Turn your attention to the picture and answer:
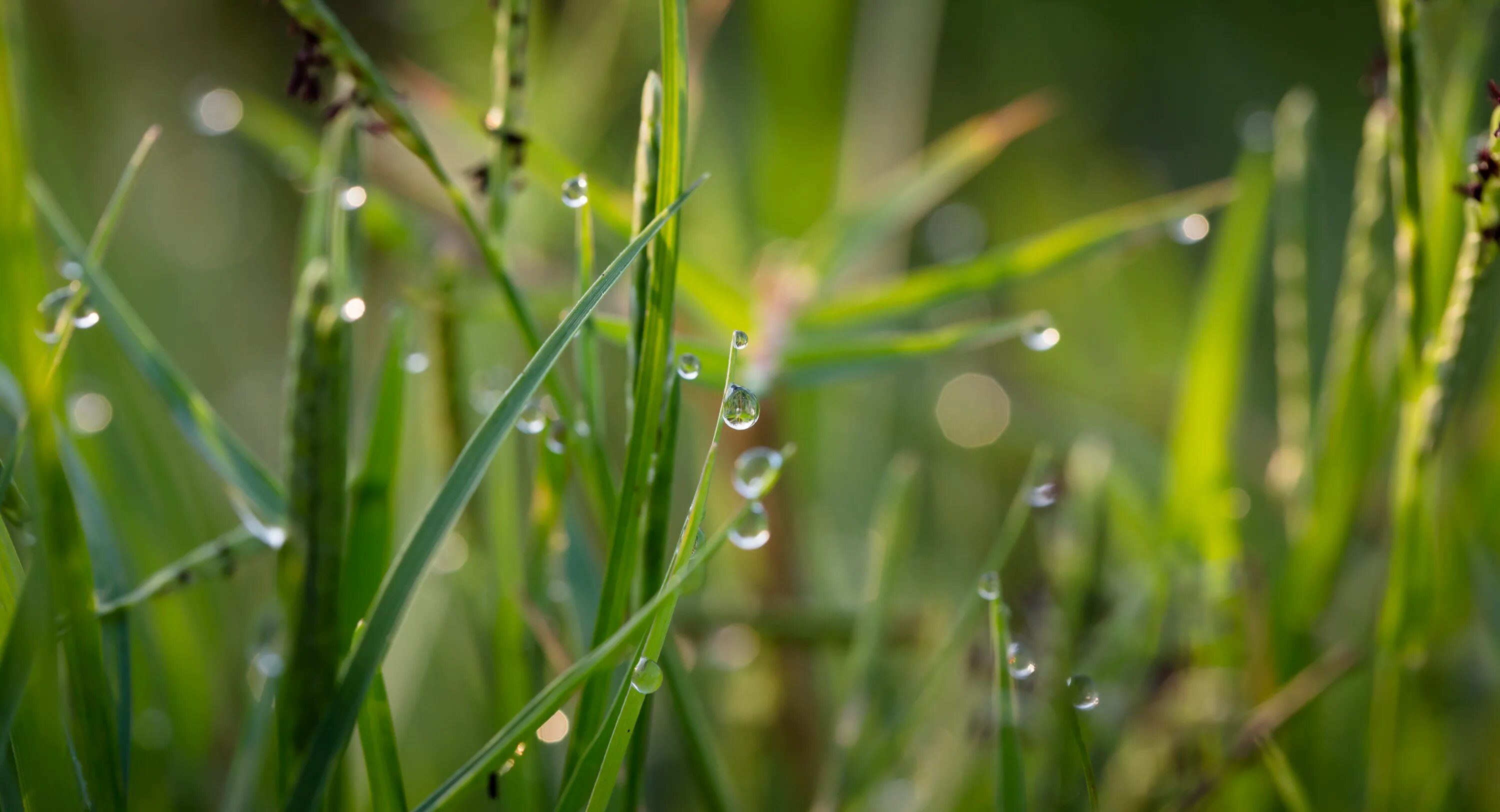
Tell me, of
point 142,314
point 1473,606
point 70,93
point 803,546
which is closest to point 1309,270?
point 1473,606

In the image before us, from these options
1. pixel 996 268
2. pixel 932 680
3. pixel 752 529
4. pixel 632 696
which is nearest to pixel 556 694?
pixel 632 696

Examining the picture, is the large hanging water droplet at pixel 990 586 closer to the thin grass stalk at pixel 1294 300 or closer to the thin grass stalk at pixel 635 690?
the thin grass stalk at pixel 635 690

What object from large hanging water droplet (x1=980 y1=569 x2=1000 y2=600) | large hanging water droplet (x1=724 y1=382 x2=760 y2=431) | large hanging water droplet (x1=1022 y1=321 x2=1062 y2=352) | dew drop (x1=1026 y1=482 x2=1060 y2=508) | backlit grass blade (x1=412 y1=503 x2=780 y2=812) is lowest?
backlit grass blade (x1=412 y1=503 x2=780 y2=812)

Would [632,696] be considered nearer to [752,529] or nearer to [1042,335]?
[752,529]

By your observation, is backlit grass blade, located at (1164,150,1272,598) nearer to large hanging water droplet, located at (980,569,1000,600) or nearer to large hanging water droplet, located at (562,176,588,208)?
large hanging water droplet, located at (980,569,1000,600)

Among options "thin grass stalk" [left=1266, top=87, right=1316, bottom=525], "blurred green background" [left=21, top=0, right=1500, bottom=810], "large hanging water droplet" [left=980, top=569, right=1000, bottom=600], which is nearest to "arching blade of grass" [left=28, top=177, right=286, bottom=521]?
"blurred green background" [left=21, top=0, right=1500, bottom=810]

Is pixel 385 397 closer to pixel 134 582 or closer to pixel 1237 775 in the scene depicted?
pixel 134 582

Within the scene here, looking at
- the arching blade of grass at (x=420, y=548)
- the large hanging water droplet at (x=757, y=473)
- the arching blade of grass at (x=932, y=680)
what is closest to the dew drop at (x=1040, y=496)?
the arching blade of grass at (x=932, y=680)
